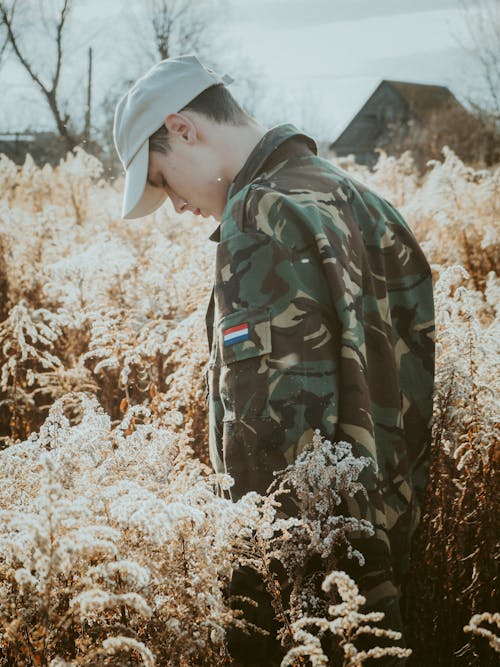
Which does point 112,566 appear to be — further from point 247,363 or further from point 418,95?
point 418,95

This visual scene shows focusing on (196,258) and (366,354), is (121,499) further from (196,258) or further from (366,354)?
(196,258)

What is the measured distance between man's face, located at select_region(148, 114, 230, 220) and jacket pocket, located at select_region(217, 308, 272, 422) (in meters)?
0.60

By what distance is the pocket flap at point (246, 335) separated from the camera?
168 cm

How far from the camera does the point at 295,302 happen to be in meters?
1.70

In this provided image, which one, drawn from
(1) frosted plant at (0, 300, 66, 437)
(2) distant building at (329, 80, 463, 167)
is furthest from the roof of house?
(1) frosted plant at (0, 300, 66, 437)

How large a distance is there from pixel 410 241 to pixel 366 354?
0.48 m

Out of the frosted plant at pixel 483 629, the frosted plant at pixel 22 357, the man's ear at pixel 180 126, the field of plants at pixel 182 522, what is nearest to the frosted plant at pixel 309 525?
the field of plants at pixel 182 522

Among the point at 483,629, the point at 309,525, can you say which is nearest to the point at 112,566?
the point at 309,525

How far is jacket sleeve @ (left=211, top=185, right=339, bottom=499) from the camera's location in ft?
5.43

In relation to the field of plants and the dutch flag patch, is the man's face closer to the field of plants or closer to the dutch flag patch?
the dutch flag patch

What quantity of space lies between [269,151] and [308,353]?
69 cm

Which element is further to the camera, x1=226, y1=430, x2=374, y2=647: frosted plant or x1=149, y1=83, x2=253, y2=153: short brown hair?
x1=149, y1=83, x2=253, y2=153: short brown hair

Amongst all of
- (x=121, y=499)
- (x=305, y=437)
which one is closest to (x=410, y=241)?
(x=305, y=437)

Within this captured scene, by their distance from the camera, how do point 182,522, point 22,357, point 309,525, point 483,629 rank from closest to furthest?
1. point 483,629
2. point 182,522
3. point 309,525
4. point 22,357
